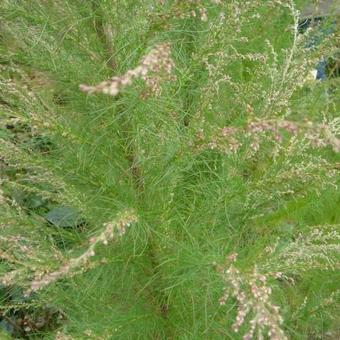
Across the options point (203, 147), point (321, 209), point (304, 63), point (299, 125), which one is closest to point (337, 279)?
point (321, 209)

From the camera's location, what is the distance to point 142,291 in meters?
2.14

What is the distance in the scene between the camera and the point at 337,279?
272 centimetres

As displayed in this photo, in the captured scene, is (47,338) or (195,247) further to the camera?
(47,338)

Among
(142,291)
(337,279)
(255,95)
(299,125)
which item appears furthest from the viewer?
(337,279)

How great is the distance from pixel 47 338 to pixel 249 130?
5.26ft

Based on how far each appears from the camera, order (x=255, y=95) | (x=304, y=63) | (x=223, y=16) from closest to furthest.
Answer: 1. (x=223, y=16)
2. (x=304, y=63)
3. (x=255, y=95)

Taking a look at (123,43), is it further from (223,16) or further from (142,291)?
(142,291)

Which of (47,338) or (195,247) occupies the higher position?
(195,247)

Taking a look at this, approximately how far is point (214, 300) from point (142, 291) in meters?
0.30

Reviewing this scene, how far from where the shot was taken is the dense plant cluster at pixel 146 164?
4.94ft

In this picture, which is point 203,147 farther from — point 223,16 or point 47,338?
point 47,338

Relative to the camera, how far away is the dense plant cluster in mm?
1507

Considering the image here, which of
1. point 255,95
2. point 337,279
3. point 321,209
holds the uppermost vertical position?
point 255,95

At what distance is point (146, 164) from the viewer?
5.87ft
